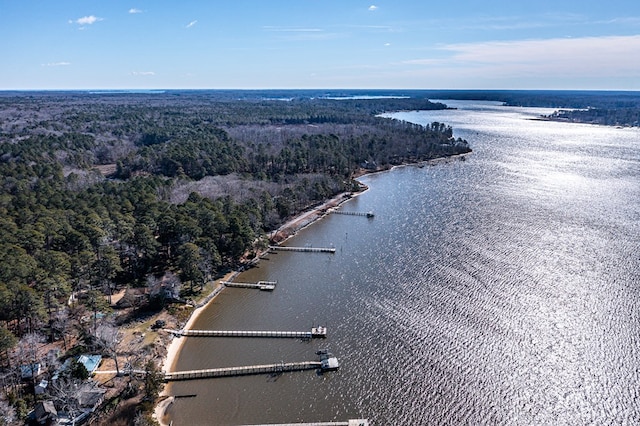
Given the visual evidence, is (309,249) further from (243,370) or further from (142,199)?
(243,370)

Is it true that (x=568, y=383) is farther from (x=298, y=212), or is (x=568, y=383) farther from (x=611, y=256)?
(x=298, y=212)

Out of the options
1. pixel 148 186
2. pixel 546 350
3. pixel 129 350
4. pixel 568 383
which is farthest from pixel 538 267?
pixel 148 186

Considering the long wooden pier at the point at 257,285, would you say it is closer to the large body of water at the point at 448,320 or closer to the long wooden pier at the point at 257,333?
the large body of water at the point at 448,320

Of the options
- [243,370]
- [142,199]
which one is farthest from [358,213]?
[243,370]

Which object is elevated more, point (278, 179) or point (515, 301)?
point (278, 179)

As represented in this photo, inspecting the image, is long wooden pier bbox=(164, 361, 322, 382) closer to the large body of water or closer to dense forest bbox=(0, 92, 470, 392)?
the large body of water

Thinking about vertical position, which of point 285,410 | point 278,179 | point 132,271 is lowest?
point 285,410

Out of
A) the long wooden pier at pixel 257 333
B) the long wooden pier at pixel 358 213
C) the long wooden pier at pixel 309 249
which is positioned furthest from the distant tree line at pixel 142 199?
the long wooden pier at pixel 257 333
